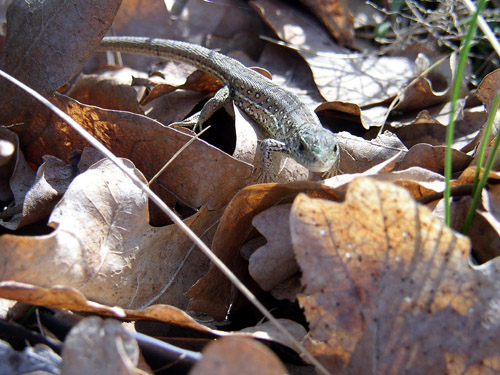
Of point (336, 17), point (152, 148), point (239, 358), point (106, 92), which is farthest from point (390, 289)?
point (336, 17)

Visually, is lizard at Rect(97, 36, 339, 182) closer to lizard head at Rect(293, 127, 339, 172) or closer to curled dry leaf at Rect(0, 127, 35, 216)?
lizard head at Rect(293, 127, 339, 172)

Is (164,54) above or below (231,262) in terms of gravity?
above

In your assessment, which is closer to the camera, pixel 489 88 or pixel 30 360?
pixel 30 360

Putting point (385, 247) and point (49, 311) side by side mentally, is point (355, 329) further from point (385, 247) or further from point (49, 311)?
point (49, 311)

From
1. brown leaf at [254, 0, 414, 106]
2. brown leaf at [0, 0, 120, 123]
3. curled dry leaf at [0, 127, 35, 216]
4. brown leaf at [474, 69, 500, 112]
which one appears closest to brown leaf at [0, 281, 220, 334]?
curled dry leaf at [0, 127, 35, 216]

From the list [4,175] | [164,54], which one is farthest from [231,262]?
[164,54]

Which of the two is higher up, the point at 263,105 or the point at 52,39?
the point at 52,39

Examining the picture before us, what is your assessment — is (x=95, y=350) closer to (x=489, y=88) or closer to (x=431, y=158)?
(x=431, y=158)
